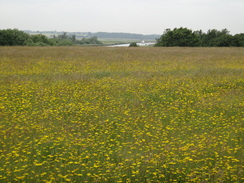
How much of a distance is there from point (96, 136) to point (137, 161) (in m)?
2.01

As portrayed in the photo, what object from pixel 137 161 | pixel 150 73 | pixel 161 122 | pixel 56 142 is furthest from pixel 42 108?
pixel 150 73

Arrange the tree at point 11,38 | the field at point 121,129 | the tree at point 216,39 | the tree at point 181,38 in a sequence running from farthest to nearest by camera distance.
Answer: the tree at point 216,39, the tree at point 181,38, the tree at point 11,38, the field at point 121,129

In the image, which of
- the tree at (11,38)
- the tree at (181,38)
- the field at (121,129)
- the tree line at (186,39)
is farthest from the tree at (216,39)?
the field at (121,129)

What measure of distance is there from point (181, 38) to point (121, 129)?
64976mm

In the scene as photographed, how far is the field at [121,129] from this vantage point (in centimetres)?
606

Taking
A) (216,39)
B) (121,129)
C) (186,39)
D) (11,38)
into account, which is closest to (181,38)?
(186,39)

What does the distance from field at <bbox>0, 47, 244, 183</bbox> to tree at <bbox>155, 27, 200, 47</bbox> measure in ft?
179

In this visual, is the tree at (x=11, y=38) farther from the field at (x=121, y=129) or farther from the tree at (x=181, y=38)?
the field at (x=121, y=129)

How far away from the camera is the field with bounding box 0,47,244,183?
19.9 feet

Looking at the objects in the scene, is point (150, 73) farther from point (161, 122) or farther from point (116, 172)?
point (116, 172)

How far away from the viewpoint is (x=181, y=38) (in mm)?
70188

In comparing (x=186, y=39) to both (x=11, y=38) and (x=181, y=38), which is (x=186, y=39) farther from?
(x=11, y=38)

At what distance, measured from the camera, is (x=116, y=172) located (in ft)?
19.7

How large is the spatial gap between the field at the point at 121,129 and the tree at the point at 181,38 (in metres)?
54.4
